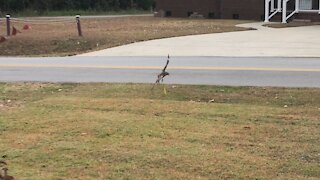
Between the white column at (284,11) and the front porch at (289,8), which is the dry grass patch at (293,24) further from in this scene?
the front porch at (289,8)

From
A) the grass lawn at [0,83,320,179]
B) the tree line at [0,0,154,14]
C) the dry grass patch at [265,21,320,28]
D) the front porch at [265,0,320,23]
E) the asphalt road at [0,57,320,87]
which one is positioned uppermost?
the tree line at [0,0,154,14]

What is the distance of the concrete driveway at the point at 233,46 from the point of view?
16969 millimetres

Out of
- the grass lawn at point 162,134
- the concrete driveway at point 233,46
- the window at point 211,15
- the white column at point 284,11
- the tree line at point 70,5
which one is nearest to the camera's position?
the grass lawn at point 162,134

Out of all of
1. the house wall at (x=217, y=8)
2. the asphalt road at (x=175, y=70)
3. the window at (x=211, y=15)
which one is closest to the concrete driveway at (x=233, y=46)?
the asphalt road at (x=175, y=70)

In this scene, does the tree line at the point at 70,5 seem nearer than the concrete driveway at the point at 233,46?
No

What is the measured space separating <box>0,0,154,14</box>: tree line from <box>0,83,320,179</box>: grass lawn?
36.7 meters

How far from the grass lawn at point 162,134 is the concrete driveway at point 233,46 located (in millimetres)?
6666

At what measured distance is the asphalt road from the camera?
462 inches

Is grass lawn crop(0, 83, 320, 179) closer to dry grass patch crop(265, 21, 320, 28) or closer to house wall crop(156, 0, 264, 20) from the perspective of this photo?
dry grass patch crop(265, 21, 320, 28)

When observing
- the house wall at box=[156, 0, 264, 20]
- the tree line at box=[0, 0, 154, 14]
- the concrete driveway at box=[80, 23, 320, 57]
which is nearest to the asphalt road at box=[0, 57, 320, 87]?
the concrete driveway at box=[80, 23, 320, 57]

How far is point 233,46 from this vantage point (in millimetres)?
18828

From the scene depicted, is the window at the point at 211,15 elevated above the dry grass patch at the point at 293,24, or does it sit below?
above

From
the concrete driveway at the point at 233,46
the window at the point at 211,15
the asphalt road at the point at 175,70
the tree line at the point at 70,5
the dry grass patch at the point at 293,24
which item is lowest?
the asphalt road at the point at 175,70

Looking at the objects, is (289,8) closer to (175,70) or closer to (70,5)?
(175,70)
